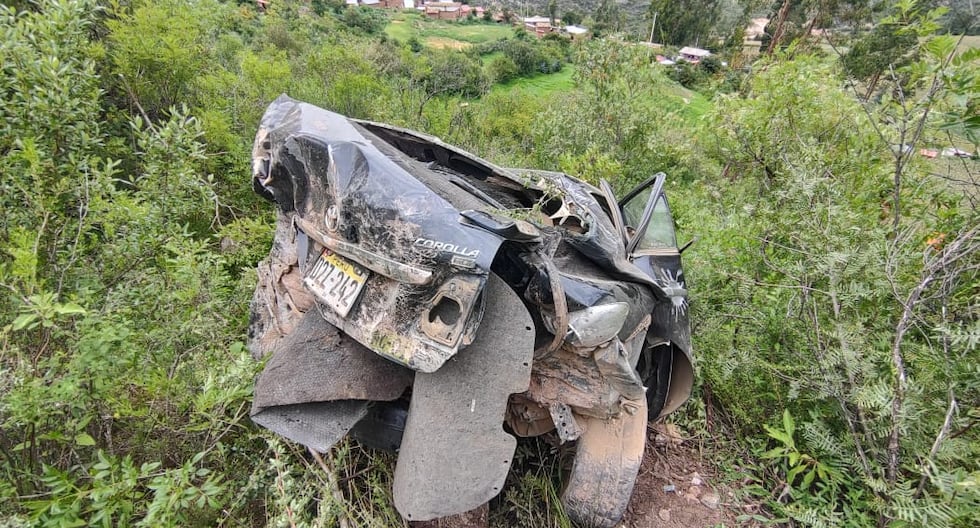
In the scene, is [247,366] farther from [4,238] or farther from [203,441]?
[4,238]

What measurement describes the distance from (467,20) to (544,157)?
2206 inches

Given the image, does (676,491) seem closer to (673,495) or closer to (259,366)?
(673,495)

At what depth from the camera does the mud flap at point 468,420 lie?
1.67m

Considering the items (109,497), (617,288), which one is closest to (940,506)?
(617,288)

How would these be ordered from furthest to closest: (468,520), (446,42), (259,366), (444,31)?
1. (444,31)
2. (446,42)
3. (259,366)
4. (468,520)

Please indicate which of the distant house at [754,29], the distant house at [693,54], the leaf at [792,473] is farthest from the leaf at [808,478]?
the distant house at [693,54]

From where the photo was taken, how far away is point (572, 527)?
2.29 m

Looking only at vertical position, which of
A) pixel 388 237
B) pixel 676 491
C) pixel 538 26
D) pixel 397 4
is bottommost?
pixel 538 26

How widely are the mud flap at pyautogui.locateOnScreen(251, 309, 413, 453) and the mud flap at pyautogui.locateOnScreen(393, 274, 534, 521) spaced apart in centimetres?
29

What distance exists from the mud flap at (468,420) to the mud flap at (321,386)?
0.96 ft

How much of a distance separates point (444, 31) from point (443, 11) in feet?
39.7

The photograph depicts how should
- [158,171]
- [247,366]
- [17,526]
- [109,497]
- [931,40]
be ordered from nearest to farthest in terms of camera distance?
[17,526] → [109,497] → [931,40] → [247,366] → [158,171]

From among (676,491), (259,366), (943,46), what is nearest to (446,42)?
(943,46)

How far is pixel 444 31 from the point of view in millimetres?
45500
